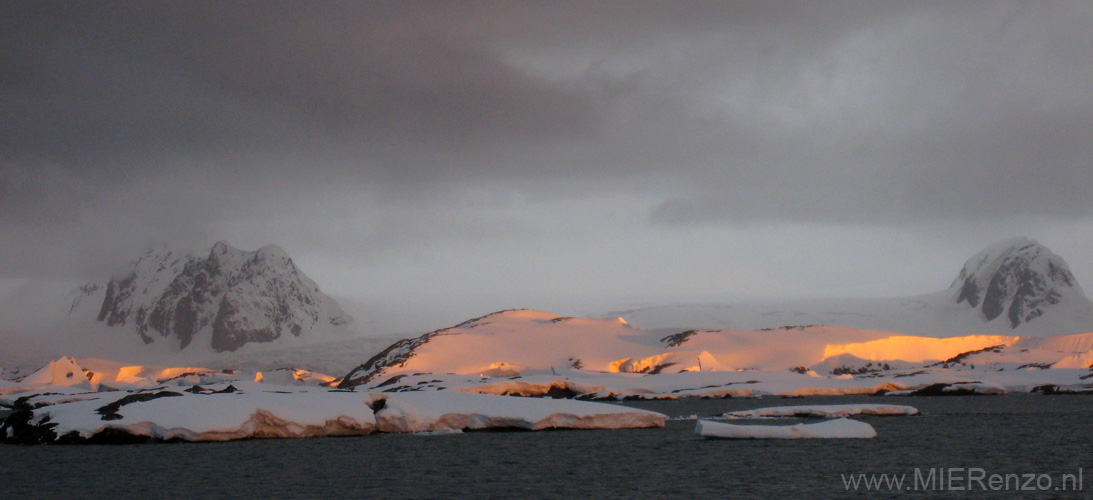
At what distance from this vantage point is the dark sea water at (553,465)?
94.9ft

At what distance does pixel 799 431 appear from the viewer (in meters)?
42.6

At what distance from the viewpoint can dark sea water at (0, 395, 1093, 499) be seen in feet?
94.9

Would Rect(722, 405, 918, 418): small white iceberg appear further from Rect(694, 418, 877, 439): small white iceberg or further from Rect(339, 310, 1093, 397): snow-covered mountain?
Rect(339, 310, 1093, 397): snow-covered mountain

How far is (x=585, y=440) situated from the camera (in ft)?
151

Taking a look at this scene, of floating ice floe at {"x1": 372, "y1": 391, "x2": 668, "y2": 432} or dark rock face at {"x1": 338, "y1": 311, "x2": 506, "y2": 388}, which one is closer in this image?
floating ice floe at {"x1": 372, "y1": 391, "x2": 668, "y2": 432}

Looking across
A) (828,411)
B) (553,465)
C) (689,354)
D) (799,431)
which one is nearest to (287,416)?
Answer: (553,465)

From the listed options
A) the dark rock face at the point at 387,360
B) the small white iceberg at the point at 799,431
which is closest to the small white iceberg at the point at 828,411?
the small white iceberg at the point at 799,431

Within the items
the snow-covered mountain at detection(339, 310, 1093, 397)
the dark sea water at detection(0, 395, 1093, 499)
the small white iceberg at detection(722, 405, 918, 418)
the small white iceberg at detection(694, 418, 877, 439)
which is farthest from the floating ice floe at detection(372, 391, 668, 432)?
the snow-covered mountain at detection(339, 310, 1093, 397)

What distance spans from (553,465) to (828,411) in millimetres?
27174

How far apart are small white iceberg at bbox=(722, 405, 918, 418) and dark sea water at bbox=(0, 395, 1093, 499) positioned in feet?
25.4

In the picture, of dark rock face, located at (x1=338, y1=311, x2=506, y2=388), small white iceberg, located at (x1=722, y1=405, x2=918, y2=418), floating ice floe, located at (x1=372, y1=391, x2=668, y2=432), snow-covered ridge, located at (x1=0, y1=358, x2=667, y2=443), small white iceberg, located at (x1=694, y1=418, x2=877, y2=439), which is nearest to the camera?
small white iceberg, located at (x1=694, y1=418, x2=877, y2=439)

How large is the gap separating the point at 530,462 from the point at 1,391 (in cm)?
9799

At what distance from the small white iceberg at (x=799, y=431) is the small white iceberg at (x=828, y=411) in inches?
560

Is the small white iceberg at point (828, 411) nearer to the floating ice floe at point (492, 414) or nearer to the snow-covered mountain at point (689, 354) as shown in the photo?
the floating ice floe at point (492, 414)
